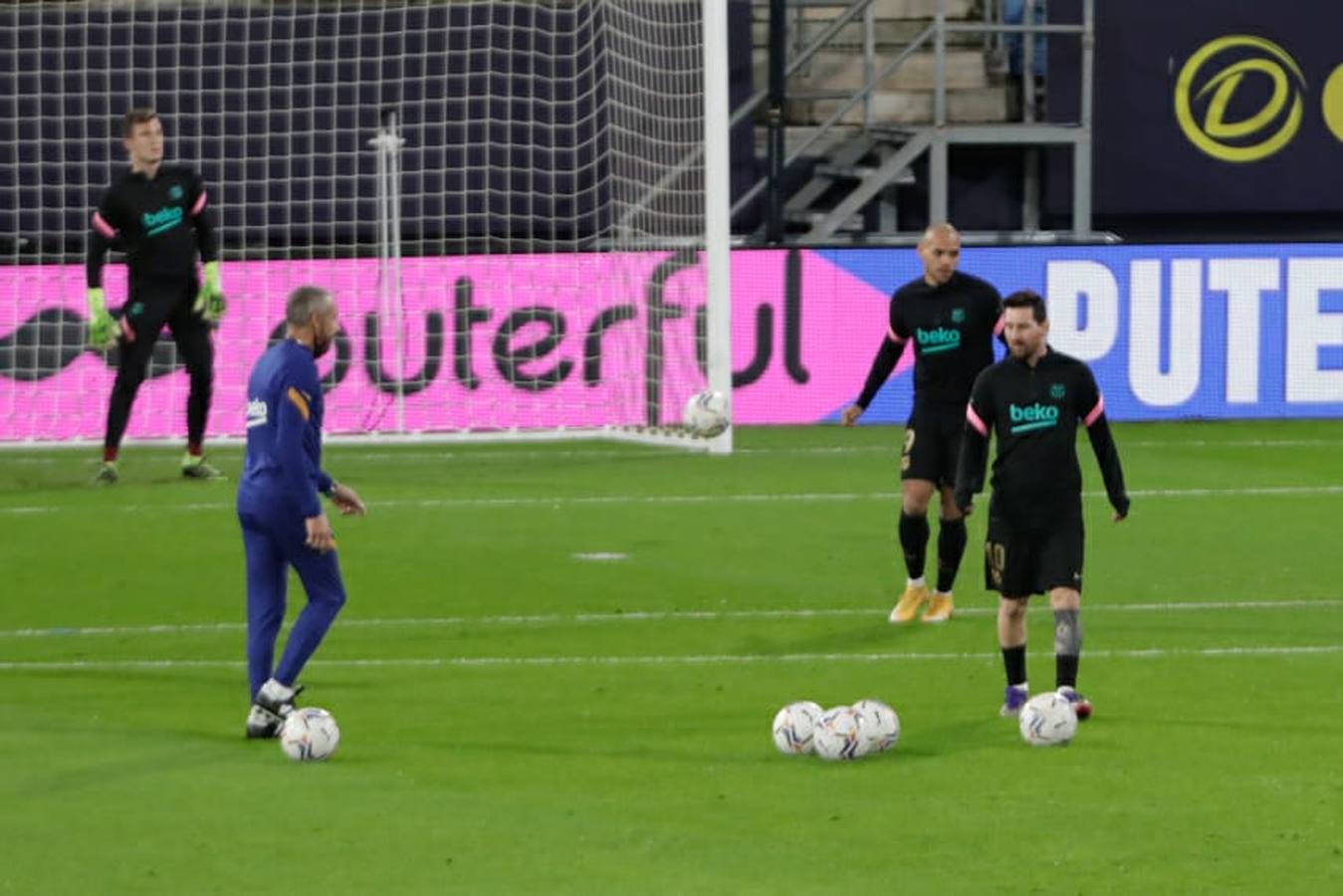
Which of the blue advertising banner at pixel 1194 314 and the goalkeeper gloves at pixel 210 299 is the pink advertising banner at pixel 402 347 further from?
the goalkeeper gloves at pixel 210 299

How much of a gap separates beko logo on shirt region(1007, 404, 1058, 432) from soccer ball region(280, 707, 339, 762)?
304 centimetres

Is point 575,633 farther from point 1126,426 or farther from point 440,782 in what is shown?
point 1126,426

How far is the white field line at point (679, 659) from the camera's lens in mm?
12219

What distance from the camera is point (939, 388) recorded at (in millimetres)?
13398

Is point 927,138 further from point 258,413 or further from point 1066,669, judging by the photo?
point 258,413

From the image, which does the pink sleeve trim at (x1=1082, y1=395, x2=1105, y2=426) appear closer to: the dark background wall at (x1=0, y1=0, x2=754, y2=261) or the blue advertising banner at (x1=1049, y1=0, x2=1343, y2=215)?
the dark background wall at (x1=0, y1=0, x2=754, y2=261)

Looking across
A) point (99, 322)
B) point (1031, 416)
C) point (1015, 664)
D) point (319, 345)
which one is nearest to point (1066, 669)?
point (1015, 664)

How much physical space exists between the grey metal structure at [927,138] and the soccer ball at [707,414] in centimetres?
789

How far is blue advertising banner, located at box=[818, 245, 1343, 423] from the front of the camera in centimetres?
2383

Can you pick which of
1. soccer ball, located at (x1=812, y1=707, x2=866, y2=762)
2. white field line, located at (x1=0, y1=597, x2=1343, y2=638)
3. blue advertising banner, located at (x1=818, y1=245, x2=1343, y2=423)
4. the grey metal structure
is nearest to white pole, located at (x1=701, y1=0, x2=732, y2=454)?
blue advertising banner, located at (x1=818, y1=245, x2=1343, y2=423)

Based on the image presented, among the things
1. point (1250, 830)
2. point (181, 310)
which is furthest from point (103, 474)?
point (1250, 830)

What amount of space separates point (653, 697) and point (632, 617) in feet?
7.63

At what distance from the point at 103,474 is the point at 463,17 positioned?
9206 mm

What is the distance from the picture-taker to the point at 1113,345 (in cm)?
2391
